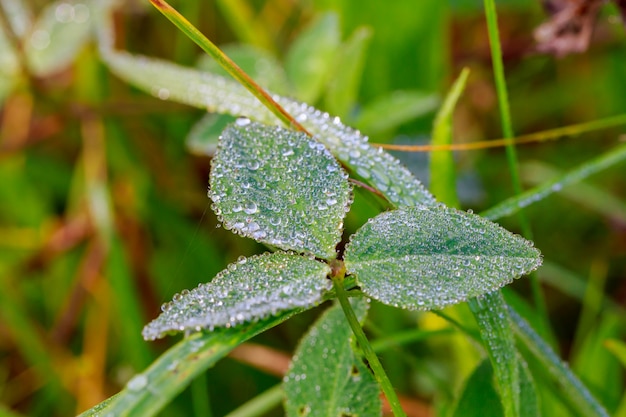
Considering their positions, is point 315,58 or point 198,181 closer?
point 315,58

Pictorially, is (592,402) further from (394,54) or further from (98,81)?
(98,81)

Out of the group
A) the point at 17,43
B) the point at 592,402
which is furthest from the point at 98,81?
the point at 592,402

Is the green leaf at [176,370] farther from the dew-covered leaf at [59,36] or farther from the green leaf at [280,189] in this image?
the dew-covered leaf at [59,36]

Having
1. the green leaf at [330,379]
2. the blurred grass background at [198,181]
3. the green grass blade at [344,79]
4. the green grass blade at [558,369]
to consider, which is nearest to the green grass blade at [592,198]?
the blurred grass background at [198,181]

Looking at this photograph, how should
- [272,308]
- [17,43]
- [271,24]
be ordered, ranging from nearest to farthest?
[272,308]
[17,43]
[271,24]

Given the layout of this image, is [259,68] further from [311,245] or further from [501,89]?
[311,245]

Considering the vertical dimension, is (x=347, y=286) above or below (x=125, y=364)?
below

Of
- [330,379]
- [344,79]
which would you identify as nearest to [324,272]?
[330,379]
